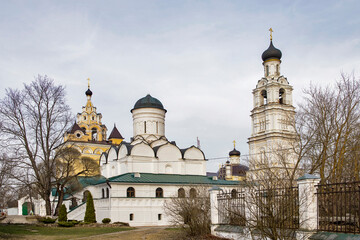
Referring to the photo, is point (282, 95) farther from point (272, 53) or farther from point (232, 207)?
point (232, 207)

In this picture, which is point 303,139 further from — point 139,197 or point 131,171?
point 131,171

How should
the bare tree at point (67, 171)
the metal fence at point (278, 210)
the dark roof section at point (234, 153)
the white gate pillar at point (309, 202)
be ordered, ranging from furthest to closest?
1. the dark roof section at point (234, 153)
2. the bare tree at point (67, 171)
3. the white gate pillar at point (309, 202)
4. the metal fence at point (278, 210)

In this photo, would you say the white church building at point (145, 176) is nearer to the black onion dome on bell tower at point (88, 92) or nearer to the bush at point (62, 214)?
the bush at point (62, 214)

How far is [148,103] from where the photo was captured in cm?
3569

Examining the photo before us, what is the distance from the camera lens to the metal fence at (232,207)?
13.1 meters

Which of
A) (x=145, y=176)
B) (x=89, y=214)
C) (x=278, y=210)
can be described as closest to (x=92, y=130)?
(x=145, y=176)

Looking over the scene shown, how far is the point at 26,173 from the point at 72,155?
3912 mm

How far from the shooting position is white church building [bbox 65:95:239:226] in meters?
27.6

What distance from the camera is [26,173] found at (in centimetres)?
2592

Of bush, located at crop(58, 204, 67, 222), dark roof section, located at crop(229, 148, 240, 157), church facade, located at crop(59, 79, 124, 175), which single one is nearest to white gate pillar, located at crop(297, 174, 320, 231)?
bush, located at crop(58, 204, 67, 222)

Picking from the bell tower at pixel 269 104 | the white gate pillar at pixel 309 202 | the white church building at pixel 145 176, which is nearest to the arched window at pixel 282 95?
the bell tower at pixel 269 104

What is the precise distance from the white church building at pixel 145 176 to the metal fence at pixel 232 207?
953 centimetres

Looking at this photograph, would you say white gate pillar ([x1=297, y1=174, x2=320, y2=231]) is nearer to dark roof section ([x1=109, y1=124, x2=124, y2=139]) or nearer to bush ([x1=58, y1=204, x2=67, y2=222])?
bush ([x1=58, y1=204, x2=67, y2=222])

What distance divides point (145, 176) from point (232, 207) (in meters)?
17.0
